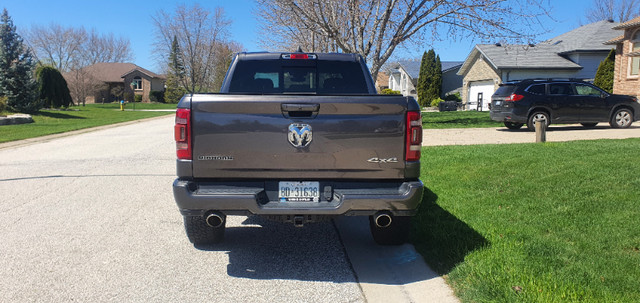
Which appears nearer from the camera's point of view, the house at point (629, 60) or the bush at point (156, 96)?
the house at point (629, 60)

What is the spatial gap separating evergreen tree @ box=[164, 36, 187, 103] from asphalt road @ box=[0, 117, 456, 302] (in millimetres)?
66923

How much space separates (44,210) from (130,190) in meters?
1.52

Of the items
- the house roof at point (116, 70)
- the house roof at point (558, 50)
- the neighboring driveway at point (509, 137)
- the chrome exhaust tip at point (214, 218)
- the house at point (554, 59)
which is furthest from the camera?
the house roof at point (116, 70)

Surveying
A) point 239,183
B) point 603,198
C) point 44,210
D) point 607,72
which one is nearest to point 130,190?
point 44,210

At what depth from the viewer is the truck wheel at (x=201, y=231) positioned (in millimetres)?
4887

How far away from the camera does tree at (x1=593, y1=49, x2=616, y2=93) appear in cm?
2889

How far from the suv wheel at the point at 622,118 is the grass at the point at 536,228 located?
9345 mm

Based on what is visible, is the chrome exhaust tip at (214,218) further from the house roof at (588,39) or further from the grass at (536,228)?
the house roof at (588,39)

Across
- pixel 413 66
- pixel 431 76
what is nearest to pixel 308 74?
pixel 431 76

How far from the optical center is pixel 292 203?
163 inches

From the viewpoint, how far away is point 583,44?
35375mm

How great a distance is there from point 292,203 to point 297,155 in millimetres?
395

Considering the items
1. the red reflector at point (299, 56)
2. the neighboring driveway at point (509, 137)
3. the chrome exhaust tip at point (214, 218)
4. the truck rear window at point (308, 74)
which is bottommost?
the chrome exhaust tip at point (214, 218)

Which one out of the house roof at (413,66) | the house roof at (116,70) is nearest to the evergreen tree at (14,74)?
the house roof at (413,66)
